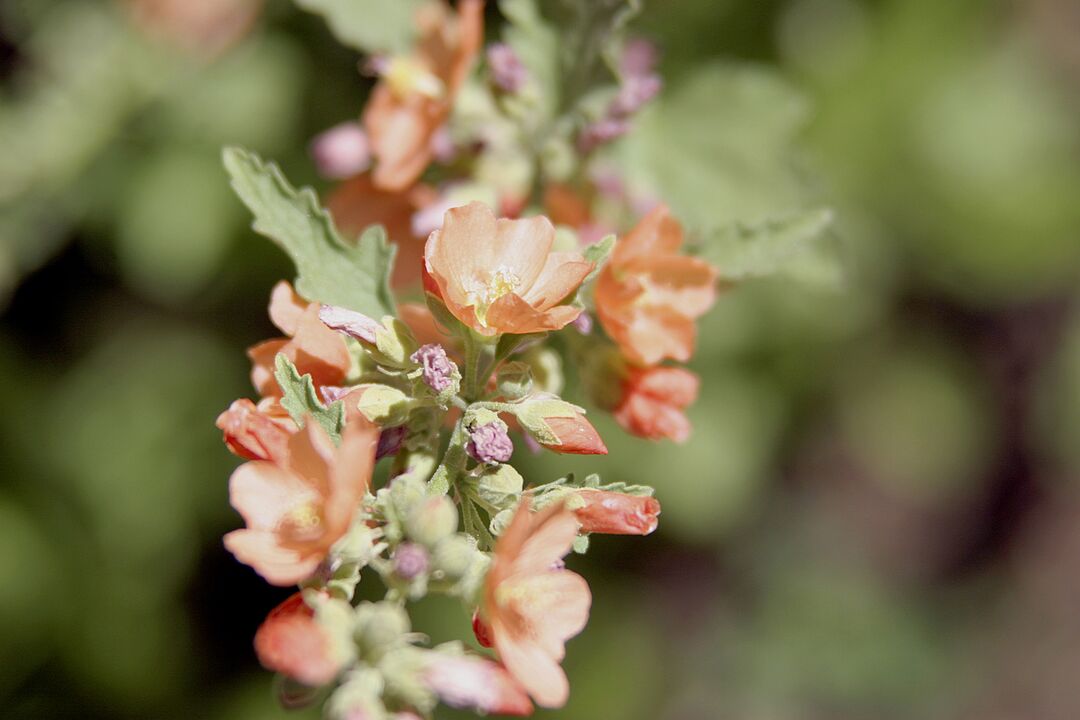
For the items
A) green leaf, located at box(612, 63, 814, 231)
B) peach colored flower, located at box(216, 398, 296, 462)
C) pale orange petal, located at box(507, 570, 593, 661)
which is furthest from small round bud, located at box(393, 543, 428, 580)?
green leaf, located at box(612, 63, 814, 231)

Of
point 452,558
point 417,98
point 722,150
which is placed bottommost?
point 452,558

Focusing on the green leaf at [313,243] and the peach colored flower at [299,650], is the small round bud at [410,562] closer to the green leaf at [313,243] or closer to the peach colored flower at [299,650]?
the peach colored flower at [299,650]

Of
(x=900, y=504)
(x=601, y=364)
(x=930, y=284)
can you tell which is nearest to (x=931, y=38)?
(x=930, y=284)

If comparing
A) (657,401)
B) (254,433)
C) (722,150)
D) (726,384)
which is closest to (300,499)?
(254,433)

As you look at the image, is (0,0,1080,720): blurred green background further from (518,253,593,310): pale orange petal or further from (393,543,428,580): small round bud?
(393,543,428,580): small round bud

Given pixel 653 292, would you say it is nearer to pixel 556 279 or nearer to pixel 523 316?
pixel 556 279

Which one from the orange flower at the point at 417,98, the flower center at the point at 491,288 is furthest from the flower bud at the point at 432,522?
the orange flower at the point at 417,98
